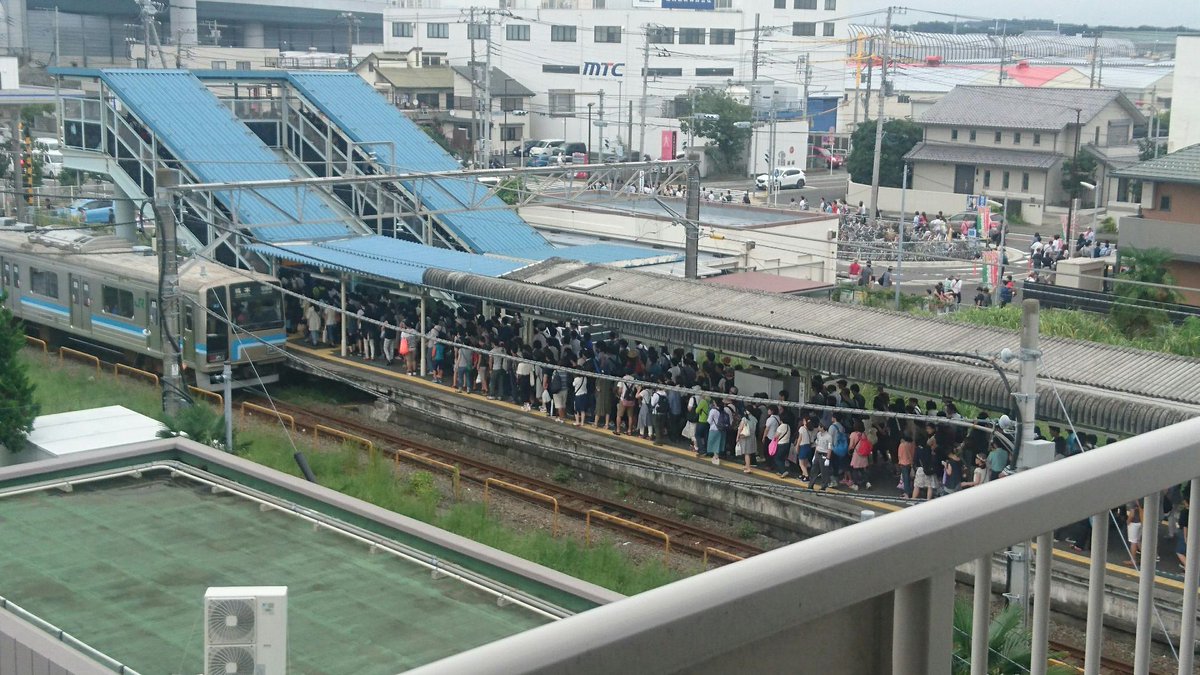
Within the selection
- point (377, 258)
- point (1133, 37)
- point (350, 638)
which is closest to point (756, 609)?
point (350, 638)

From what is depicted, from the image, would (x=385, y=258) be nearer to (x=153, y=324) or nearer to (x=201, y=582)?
(x=153, y=324)

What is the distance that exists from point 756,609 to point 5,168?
39271 mm

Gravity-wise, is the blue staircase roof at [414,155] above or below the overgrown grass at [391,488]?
above

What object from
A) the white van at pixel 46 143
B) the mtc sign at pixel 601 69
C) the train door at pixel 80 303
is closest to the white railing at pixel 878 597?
the train door at pixel 80 303

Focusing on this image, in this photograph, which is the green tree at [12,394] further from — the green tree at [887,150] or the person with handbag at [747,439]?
the green tree at [887,150]

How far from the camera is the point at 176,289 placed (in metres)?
13.6

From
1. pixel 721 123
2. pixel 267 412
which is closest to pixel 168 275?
pixel 267 412

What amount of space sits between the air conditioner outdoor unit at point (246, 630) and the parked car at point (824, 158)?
161 feet

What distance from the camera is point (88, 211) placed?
1277 inches

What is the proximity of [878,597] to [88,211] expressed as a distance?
1334 inches

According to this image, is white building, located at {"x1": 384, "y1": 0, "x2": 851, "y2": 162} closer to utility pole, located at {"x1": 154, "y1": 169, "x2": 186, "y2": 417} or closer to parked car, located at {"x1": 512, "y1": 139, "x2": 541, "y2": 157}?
parked car, located at {"x1": 512, "y1": 139, "x2": 541, "y2": 157}

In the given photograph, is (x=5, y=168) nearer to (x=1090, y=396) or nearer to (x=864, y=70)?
(x=1090, y=396)

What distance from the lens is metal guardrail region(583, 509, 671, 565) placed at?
40.5 feet

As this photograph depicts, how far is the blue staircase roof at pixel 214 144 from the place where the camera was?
891 inches
